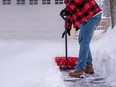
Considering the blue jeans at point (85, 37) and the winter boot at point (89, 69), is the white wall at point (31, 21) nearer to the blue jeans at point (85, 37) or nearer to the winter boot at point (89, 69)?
the winter boot at point (89, 69)

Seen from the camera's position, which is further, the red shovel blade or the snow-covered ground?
the red shovel blade

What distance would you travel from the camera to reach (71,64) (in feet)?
25.5

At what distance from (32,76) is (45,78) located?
300 millimetres

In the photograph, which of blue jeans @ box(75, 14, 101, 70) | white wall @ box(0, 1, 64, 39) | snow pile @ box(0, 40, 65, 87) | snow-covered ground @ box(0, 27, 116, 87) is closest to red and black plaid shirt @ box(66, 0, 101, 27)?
blue jeans @ box(75, 14, 101, 70)

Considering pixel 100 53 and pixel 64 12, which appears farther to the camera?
pixel 100 53

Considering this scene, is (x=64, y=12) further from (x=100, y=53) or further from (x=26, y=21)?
(x=26, y=21)

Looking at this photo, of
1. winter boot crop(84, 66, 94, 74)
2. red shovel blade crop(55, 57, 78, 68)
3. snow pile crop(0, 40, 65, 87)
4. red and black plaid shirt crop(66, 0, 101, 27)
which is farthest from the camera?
red shovel blade crop(55, 57, 78, 68)

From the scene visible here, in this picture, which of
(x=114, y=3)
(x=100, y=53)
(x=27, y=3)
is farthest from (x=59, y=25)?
(x=100, y=53)

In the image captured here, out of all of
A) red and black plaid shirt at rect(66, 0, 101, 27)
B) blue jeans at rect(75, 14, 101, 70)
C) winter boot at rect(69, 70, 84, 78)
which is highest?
red and black plaid shirt at rect(66, 0, 101, 27)

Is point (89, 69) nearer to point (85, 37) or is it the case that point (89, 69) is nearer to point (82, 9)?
point (85, 37)

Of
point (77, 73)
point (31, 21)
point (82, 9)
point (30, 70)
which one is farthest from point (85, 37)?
point (31, 21)

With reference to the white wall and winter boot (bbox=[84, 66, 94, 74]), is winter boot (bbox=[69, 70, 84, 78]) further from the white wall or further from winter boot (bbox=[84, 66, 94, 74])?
the white wall

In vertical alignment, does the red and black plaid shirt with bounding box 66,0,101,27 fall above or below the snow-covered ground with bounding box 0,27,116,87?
above

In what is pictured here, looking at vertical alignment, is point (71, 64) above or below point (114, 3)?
below
